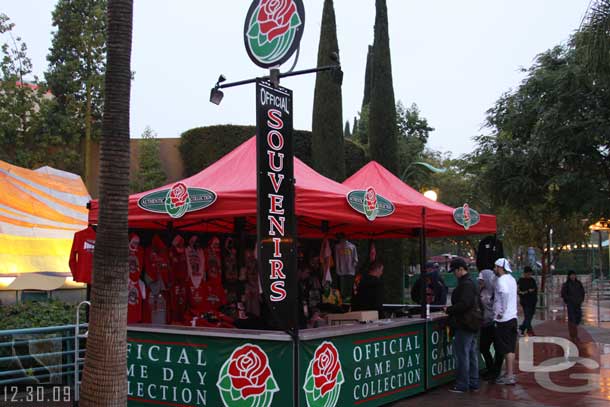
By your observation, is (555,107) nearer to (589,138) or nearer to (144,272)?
(589,138)

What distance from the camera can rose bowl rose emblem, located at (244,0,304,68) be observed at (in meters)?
7.82

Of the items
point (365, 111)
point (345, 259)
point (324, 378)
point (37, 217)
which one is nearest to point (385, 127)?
point (345, 259)

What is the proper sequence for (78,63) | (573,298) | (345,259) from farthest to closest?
1. (78,63)
2. (573,298)
3. (345,259)

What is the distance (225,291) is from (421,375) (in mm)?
3762

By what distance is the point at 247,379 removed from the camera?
746cm

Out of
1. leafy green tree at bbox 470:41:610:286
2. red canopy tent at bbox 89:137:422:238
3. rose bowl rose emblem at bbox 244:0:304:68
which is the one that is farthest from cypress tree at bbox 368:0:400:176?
Answer: rose bowl rose emblem at bbox 244:0:304:68

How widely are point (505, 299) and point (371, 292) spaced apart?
2125mm

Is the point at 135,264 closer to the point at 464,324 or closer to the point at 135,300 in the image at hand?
the point at 135,300

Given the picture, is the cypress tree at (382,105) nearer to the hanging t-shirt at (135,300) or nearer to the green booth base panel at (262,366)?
the hanging t-shirt at (135,300)

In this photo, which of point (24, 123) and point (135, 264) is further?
point (24, 123)

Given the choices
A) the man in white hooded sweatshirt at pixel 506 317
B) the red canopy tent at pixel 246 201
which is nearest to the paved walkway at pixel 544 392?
the man in white hooded sweatshirt at pixel 506 317

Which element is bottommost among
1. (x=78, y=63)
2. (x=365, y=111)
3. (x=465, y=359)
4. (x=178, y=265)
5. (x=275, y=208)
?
(x=465, y=359)

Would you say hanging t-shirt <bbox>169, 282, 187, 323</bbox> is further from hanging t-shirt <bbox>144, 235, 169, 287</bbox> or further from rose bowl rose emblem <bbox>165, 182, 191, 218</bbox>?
rose bowl rose emblem <bbox>165, 182, 191, 218</bbox>

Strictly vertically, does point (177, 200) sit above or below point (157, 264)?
above
